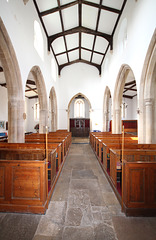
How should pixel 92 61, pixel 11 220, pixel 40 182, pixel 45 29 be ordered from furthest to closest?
1. pixel 92 61
2. pixel 45 29
3. pixel 40 182
4. pixel 11 220

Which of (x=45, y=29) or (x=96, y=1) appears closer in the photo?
(x=96, y=1)

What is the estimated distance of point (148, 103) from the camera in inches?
199

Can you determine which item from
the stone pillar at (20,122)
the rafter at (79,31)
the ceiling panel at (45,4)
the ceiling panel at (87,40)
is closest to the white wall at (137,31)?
the rafter at (79,31)

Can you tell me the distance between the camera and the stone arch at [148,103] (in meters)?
4.90

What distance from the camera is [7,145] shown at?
4617 millimetres

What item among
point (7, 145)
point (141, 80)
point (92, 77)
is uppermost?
point (92, 77)

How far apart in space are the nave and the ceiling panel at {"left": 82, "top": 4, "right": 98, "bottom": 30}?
9.01 metres

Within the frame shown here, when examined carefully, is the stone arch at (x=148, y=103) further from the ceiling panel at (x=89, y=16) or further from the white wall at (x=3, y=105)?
the white wall at (x=3, y=105)

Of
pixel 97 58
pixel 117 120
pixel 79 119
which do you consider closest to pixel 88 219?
pixel 117 120

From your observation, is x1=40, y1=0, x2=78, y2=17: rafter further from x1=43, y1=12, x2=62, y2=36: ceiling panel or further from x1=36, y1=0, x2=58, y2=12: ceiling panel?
x1=43, y1=12, x2=62, y2=36: ceiling panel

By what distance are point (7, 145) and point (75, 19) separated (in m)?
8.40

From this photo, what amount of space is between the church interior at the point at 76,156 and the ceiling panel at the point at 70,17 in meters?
0.06

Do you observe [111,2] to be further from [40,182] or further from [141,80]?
[40,182]

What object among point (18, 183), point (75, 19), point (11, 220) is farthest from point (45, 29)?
point (11, 220)
